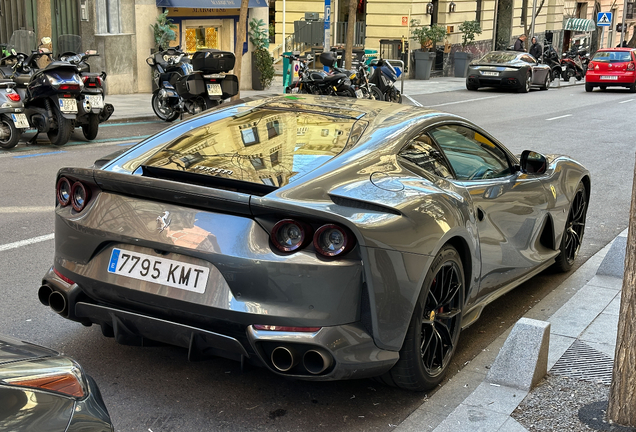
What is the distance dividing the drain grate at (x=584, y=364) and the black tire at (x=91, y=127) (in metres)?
9.39

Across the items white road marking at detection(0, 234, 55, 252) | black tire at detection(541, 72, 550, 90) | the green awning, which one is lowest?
black tire at detection(541, 72, 550, 90)

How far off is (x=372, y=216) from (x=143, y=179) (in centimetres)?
104

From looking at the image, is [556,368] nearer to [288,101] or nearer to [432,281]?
[432,281]

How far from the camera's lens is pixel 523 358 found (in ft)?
13.4

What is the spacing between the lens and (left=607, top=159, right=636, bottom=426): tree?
11.6ft

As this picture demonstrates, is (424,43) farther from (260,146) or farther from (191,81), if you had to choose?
(260,146)

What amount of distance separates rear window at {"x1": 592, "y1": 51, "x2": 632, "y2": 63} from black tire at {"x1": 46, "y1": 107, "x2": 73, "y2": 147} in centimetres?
2348

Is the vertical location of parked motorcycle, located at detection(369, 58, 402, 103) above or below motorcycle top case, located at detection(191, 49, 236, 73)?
below

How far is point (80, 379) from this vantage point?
2512mm

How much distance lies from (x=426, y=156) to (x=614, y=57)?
1123 inches

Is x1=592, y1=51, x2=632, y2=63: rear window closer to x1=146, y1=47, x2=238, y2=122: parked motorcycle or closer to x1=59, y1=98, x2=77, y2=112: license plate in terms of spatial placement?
x1=146, y1=47, x2=238, y2=122: parked motorcycle

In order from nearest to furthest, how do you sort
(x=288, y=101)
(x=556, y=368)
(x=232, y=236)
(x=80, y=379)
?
(x=80, y=379) → (x=232, y=236) → (x=556, y=368) → (x=288, y=101)

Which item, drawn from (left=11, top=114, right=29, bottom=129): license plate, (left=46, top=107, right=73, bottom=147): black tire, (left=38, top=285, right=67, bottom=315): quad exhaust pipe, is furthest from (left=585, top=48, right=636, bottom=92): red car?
(left=38, top=285, right=67, bottom=315): quad exhaust pipe

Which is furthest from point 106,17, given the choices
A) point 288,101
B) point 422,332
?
point 422,332
